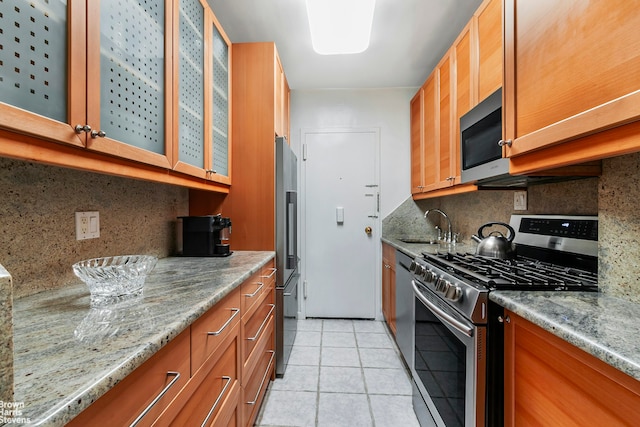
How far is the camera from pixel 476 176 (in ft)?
Result: 5.21

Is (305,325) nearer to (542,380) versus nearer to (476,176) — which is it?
(476,176)

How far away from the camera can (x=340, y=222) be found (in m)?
3.09

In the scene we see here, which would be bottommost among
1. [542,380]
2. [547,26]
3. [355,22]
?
[542,380]

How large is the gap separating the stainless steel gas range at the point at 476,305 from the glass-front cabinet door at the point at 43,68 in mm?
1379

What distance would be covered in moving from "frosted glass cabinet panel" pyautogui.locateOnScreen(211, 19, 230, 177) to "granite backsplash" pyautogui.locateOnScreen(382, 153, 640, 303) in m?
1.79

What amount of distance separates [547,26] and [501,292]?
0.92 meters

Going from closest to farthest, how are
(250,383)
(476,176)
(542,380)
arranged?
(542,380) < (250,383) < (476,176)

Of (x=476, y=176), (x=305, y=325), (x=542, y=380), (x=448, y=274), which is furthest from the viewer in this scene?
(x=305, y=325)

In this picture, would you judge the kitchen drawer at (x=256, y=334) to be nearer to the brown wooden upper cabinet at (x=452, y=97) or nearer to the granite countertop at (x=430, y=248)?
the granite countertop at (x=430, y=248)

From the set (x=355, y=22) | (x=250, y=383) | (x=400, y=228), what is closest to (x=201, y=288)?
(x=250, y=383)

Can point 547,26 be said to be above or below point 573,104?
above

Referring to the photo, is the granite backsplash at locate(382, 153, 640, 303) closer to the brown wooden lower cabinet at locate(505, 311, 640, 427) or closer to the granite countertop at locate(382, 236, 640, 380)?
the granite countertop at locate(382, 236, 640, 380)

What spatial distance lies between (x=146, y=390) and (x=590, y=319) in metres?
1.12

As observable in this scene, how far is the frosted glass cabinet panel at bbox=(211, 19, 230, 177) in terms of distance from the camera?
175cm
